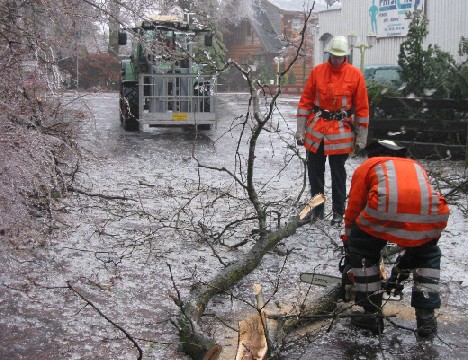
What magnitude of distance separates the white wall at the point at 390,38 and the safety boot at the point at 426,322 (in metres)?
22.2

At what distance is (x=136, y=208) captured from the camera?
803 cm

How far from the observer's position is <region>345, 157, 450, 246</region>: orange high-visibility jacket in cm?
422

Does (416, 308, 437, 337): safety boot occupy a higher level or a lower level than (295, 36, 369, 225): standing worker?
lower

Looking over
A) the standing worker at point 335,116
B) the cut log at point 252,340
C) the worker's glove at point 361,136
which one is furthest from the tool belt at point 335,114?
the cut log at point 252,340

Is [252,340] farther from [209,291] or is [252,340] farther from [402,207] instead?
[402,207]

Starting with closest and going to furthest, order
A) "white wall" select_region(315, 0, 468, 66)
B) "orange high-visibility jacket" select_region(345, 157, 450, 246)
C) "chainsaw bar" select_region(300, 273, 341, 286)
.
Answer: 1. "orange high-visibility jacket" select_region(345, 157, 450, 246)
2. "chainsaw bar" select_region(300, 273, 341, 286)
3. "white wall" select_region(315, 0, 468, 66)

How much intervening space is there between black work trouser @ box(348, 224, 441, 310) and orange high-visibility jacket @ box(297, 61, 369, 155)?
267 centimetres

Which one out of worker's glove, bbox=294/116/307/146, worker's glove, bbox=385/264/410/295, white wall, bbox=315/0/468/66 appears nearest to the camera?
worker's glove, bbox=385/264/410/295

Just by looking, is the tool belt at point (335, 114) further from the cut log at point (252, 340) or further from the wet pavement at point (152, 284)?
the cut log at point (252, 340)

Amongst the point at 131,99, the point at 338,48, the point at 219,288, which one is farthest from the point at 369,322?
the point at 131,99

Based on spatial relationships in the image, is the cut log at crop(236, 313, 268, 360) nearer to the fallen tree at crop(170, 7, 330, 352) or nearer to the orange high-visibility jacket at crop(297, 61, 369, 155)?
the fallen tree at crop(170, 7, 330, 352)

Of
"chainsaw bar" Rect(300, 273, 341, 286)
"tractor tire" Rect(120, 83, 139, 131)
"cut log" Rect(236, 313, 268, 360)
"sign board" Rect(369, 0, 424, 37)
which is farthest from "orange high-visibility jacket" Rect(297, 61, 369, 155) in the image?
"sign board" Rect(369, 0, 424, 37)

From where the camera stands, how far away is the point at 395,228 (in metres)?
4.27

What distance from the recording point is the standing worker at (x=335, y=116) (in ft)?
23.2
